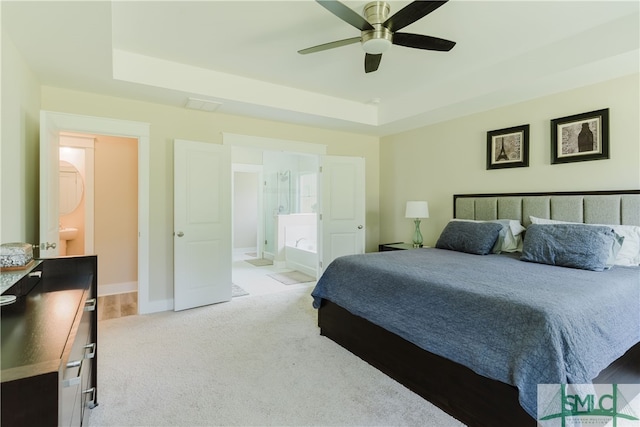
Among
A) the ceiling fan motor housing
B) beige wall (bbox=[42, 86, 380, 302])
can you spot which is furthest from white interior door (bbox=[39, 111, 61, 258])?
the ceiling fan motor housing

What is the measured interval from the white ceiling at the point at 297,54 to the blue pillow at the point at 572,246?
1.37 meters

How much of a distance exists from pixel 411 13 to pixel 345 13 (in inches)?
16.4

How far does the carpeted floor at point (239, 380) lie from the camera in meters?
1.88

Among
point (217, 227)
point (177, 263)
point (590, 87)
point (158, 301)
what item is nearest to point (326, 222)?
point (217, 227)

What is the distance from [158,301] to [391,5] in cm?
375

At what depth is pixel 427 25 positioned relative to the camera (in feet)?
8.46

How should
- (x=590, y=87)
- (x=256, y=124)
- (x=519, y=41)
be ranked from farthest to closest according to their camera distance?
(x=256, y=124), (x=590, y=87), (x=519, y=41)

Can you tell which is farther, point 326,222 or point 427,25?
point 326,222

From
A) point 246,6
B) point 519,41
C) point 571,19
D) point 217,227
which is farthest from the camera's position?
point 217,227

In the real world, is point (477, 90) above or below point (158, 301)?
above

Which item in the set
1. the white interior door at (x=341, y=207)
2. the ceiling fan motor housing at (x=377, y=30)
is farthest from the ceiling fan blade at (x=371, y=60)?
the white interior door at (x=341, y=207)

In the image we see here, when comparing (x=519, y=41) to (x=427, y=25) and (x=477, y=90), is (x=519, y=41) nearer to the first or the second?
(x=477, y=90)

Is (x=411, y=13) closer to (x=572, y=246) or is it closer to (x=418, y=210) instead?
(x=572, y=246)

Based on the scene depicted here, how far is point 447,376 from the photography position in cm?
191
